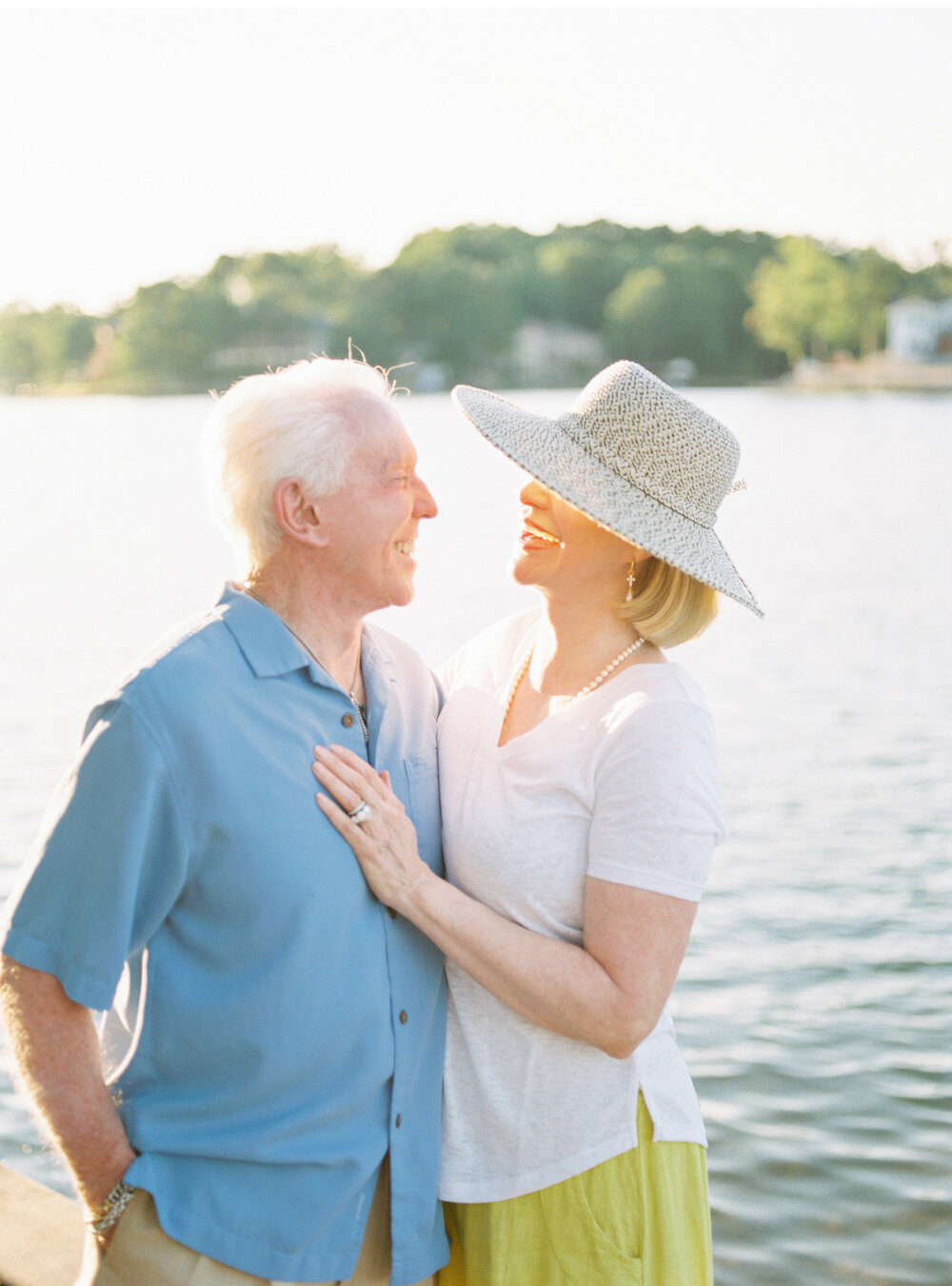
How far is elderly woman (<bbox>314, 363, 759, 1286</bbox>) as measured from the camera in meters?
2.10

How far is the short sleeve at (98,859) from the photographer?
1.89 meters

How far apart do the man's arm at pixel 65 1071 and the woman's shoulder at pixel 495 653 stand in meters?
0.93

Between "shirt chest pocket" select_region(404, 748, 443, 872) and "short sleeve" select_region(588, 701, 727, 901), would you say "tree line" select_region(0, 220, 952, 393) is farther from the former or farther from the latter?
"short sleeve" select_region(588, 701, 727, 901)

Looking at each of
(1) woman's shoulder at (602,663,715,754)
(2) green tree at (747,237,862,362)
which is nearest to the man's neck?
(1) woman's shoulder at (602,663,715,754)

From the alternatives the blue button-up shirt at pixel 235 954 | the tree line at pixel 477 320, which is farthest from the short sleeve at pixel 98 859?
the tree line at pixel 477 320

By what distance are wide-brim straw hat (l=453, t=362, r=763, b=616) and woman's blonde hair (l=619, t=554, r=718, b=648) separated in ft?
0.20

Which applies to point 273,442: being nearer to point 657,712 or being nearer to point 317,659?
point 317,659

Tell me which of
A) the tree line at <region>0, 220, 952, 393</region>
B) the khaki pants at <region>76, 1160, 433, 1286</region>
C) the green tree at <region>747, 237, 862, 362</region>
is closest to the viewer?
the khaki pants at <region>76, 1160, 433, 1286</region>

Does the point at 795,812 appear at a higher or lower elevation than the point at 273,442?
lower

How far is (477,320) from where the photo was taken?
10294 centimetres

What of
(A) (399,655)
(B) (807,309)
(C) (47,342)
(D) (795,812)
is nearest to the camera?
(A) (399,655)

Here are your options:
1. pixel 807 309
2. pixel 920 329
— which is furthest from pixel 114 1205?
pixel 807 309

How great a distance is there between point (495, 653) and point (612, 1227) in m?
0.99

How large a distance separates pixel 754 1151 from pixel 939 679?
29.1ft
